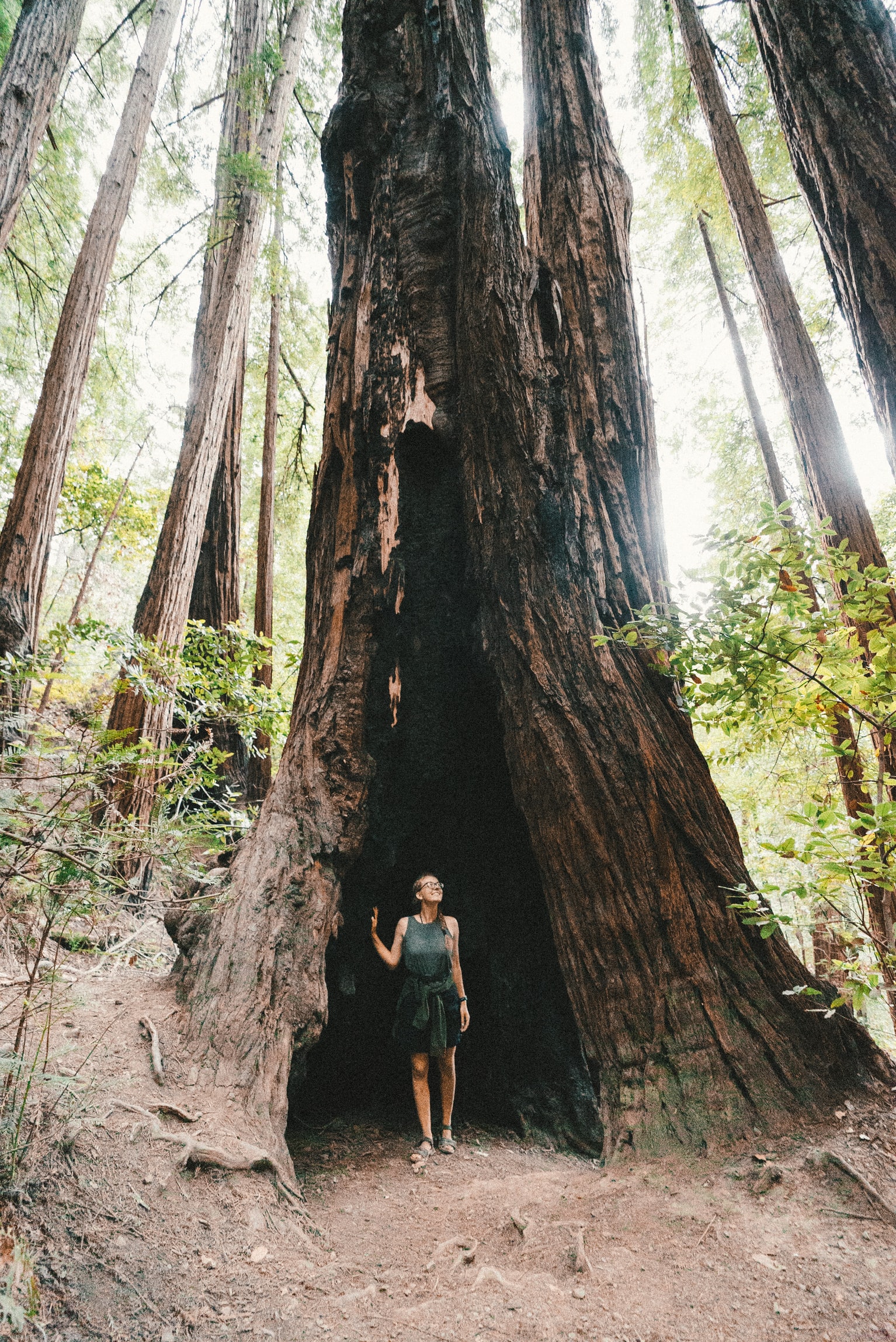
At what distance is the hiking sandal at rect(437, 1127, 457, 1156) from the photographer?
351 centimetres

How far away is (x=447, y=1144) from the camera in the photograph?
3541 mm

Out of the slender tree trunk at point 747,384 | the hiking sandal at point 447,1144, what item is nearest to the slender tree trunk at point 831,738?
the slender tree trunk at point 747,384

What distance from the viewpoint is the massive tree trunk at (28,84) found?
5.68 m

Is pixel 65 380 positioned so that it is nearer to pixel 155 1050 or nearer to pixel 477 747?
pixel 477 747

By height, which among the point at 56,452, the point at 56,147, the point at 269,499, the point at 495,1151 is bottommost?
the point at 495,1151

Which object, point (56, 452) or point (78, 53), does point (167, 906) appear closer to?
point (56, 452)

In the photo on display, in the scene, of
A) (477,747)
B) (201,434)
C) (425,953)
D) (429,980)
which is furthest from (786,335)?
(429,980)

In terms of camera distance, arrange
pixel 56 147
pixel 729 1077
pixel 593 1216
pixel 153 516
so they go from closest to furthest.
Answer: pixel 593 1216 → pixel 729 1077 → pixel 56 147 → pixel 153 516

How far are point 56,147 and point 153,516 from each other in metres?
4.94

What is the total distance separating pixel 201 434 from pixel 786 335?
531 centimetres

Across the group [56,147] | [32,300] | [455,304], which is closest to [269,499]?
[32,300]

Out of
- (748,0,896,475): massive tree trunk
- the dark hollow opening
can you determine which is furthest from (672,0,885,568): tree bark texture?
the dark hollow opening

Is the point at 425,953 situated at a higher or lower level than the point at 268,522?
lower

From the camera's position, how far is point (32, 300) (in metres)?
8.38
